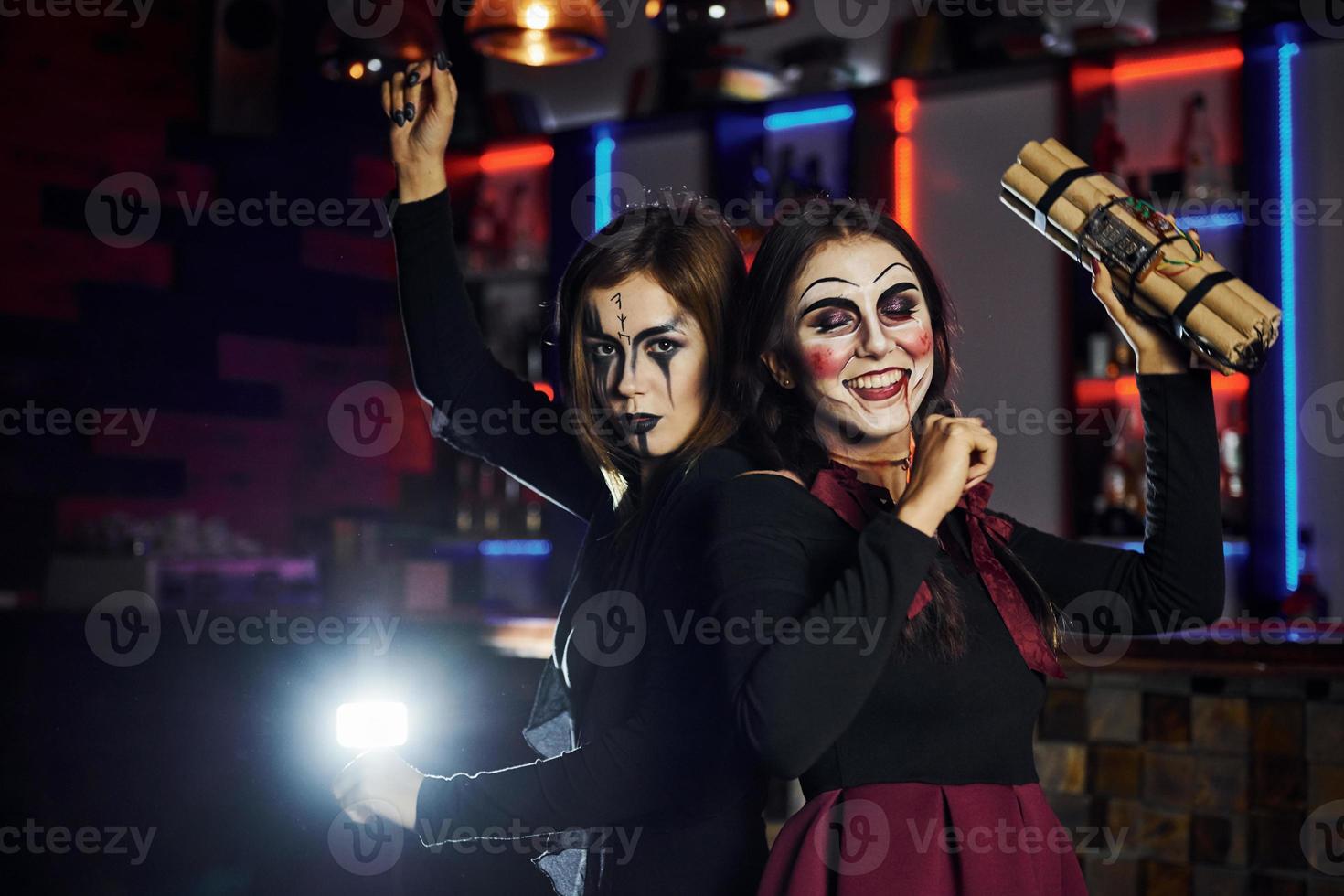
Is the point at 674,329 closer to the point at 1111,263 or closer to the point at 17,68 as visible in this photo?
the point at 1111,263

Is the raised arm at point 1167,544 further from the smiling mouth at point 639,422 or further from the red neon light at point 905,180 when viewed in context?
the red neon light at point 905,180

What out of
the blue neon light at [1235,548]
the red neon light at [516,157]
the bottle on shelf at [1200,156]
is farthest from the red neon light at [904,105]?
the blue neon light at [1235,548]

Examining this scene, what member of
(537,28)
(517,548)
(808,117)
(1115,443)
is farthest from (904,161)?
(517,548)

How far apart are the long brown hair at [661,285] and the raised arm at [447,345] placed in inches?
2.2

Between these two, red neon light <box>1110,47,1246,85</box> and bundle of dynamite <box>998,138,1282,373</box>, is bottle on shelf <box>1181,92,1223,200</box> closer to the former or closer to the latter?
red neon light <box>1110,47,1246,85</box>

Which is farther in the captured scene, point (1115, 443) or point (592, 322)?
point (1115, 443)

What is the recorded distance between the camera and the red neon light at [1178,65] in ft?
12.7

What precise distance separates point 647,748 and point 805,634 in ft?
0.67

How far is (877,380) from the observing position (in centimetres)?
109

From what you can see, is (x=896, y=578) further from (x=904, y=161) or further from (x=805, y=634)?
(x=904, y=161)

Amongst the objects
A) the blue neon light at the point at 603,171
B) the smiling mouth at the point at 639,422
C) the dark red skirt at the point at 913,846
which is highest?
the blue neon light at the point at 603,171

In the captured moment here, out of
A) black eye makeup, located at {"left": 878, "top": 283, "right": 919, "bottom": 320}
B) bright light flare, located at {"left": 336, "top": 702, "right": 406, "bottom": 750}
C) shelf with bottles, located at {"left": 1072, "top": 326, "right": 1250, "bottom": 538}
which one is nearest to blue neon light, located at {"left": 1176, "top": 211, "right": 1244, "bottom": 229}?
shelf with bottles, located at {"left": 1072, "top": 326, "right": 1250, "bottom": 538}

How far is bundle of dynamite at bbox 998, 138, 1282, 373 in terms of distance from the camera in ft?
3.31

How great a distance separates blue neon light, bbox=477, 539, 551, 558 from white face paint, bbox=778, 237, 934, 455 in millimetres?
3879
